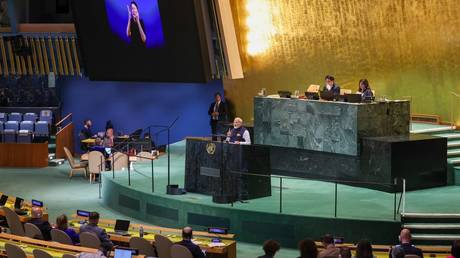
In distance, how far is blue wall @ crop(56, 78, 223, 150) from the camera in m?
26.1

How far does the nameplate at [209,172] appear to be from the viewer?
16781 mm

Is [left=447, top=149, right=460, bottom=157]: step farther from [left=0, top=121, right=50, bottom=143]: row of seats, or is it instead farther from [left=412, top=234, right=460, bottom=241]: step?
[left=0, top=121, right=50, bottom=143]: row of seats

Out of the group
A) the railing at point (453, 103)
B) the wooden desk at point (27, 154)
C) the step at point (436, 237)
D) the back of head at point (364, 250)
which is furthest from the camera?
the wooden desk at point (27, 154)

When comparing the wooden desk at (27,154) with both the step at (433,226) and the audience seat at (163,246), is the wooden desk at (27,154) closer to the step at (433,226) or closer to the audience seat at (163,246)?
the step at (433,226)

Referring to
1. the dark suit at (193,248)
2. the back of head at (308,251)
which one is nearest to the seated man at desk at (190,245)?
the dark suit at (193,248)

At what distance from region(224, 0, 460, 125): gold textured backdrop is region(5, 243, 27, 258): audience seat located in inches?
491

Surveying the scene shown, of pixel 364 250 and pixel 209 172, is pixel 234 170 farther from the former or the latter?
pixel 364 250

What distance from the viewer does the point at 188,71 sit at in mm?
21766

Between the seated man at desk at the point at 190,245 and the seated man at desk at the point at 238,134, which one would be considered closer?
the seated man at desk at the point at 190,245

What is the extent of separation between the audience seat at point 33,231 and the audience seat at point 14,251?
1590 millimetres

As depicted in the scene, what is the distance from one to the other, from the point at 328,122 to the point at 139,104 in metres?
9.99

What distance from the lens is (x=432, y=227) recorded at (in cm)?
1517

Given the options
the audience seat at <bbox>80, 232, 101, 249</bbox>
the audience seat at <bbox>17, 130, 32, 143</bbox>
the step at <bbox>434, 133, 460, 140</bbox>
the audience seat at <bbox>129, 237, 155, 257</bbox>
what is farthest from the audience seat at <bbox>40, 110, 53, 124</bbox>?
the audience seat at <bbox>129, 237, 155, 257</bbox>

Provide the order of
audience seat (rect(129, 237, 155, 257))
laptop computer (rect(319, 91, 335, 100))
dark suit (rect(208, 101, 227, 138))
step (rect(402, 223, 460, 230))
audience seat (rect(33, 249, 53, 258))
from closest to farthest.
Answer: audience seat (rect(33, 249, 53, 258)) < audience seat (rect(129, 237, 155, 257)) < step (rect(402, 223, 460, 230)) < laptop computer (rect(319, 91, 335, 100)) < dark suit (rect(208, 101, 227, 138))
